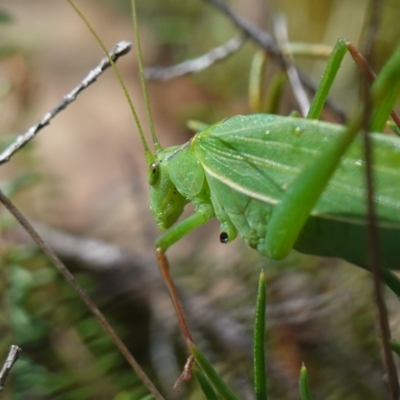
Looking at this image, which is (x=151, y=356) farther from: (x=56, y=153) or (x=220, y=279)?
(x=56, y=153)

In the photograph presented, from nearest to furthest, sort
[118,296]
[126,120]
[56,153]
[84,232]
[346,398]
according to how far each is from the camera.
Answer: [346,398]
[118,296]
[84,232]
[56,153]
[126,120]

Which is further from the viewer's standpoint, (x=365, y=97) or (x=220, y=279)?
(x=220, y=279)

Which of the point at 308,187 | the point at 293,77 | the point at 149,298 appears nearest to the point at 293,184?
the point at 308,187

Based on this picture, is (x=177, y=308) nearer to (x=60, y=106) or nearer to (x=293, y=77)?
(x=60, y=106)

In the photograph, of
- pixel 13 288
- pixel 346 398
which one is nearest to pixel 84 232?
pixel 13 288

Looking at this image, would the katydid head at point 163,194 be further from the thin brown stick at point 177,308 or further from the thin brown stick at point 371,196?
the thin brown stick at point 371,196

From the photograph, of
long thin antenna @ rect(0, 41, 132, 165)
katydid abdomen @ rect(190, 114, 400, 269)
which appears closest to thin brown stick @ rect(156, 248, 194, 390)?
katydid abdomen @ rect(190, 114, 400, 269)

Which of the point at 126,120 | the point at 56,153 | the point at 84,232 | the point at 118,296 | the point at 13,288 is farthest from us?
the point at 126,120
